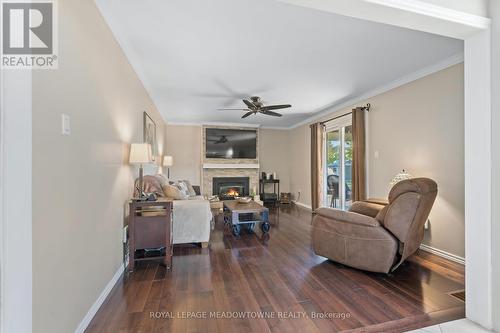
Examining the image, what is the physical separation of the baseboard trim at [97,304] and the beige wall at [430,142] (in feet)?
12.7

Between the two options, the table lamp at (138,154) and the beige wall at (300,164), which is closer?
the table lamp at (138,154)

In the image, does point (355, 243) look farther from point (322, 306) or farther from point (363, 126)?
point (363, 126)

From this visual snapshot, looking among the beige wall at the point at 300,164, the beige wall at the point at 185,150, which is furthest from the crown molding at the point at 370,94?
the beige wall at the point at 300,164

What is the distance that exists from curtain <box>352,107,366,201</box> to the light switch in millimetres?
4224

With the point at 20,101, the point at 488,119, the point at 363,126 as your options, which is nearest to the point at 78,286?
the point at 20,101

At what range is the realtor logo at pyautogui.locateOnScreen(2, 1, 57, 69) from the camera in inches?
38.2

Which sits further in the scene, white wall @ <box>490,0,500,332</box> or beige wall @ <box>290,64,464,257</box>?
beige wall @ <box>290,64,464,257</box>

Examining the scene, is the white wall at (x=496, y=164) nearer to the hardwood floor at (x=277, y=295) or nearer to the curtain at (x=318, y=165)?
the hardwood floor at (x=277, y=295)

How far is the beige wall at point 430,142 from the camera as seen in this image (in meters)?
2.78

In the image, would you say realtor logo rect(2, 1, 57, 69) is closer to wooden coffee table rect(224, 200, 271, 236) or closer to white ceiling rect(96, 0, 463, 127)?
white ceiling rect(96, 0, 463, 127)

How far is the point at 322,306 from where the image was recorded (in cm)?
183

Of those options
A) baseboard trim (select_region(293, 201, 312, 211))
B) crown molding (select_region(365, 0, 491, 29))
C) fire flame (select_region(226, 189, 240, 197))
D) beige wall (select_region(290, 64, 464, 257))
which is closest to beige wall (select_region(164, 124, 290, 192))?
fire flame (select_region(226, 189, 240, 197))

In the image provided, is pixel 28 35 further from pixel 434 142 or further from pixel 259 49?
pixel 434 142

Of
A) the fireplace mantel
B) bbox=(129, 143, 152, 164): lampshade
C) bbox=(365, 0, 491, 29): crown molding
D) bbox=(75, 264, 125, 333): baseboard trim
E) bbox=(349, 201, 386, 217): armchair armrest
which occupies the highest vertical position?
bbox=(365, 0, 491, 29): crown molding
